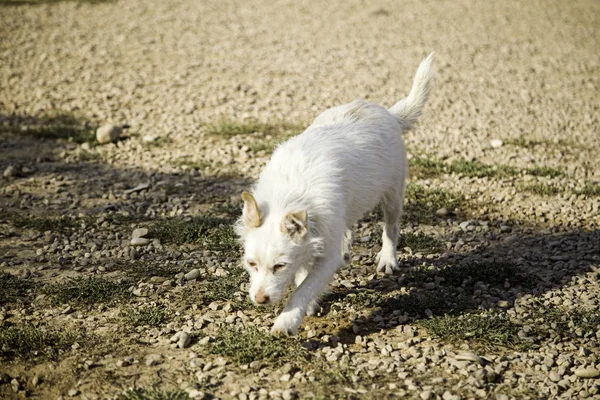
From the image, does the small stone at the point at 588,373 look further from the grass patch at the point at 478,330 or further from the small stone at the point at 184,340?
the small stone at the point at 184,340

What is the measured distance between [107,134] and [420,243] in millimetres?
5847

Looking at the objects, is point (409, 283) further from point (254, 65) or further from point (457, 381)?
point (254, 65)

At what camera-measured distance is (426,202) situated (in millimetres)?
8469

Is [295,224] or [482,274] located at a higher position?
[295,224]

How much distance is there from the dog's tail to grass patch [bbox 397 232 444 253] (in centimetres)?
131

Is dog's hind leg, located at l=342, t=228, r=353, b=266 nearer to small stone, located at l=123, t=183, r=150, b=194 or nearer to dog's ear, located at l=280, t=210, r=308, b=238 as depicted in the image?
dog's ear, located at l=280, t=210, r=308, b=238

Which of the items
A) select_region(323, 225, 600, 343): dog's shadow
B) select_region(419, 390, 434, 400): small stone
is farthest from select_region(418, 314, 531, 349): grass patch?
select_region(419, 390, 434, 400): small stone

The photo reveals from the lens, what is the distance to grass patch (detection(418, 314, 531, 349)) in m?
5.33

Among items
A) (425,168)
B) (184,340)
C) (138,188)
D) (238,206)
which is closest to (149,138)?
(138,188)

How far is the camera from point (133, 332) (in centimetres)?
540

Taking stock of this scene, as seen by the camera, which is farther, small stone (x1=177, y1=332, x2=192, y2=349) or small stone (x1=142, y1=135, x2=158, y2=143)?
small stone (x1=142, y1=135, x2=158, y2=143)

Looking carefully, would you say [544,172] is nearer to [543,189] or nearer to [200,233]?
[543,189]

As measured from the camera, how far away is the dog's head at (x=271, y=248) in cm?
493

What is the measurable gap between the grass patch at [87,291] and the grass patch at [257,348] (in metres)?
1.32
